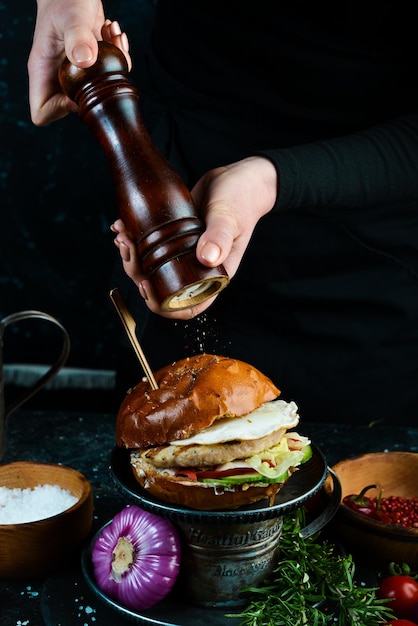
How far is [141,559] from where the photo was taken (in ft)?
4.82

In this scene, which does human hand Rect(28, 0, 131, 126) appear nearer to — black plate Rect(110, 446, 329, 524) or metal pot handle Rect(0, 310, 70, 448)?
metal pot handle Rect(0, 310, 70, 448)

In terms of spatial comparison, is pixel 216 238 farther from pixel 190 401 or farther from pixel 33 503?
pixel 33 503

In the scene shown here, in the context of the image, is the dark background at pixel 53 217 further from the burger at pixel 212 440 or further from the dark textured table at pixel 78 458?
the burger at pixel 212 440

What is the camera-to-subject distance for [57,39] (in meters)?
1.79

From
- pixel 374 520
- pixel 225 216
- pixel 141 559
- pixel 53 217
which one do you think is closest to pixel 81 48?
pixel 225 216

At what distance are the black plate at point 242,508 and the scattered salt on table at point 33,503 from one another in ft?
0.52

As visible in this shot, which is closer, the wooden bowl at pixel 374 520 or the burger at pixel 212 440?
the burger at pixel 212 440

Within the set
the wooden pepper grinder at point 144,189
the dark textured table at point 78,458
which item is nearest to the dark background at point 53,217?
the dark textured table at point 78,458

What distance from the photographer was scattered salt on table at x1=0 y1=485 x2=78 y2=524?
1.61 meters

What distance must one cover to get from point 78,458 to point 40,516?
487 mm

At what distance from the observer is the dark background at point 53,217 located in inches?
119

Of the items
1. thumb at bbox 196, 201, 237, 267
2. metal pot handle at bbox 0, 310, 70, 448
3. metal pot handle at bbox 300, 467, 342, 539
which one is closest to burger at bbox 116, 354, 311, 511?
metal pot handle at bbox 300, 467, 342, 539

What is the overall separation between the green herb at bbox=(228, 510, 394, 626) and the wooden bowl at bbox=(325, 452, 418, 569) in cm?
6

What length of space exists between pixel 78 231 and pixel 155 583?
192 centimetres
